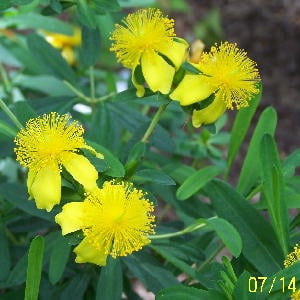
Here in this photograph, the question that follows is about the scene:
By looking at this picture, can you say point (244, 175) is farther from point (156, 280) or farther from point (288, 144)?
point (288, 144)

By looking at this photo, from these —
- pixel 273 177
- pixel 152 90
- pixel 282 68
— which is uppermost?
pixel 282 68

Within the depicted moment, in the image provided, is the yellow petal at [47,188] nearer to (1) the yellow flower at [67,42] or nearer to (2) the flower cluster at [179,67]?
(2) the flower cluster at [179,67]

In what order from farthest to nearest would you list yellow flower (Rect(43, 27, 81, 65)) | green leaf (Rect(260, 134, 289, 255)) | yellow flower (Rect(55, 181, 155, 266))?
1. yellow flower (Rect(43, 27, 81, 65))
2. green leaf (Rect(260, 134, 289, 255))
3. yellow flower (Rect(55, 181, 155, 266))

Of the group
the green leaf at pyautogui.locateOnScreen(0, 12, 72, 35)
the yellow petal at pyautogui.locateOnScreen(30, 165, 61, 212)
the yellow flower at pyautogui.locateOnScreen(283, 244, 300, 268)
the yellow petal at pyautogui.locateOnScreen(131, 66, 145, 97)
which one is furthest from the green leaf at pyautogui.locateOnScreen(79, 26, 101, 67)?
the yellow flower at pyautogui.locateOnScreen(283, 244, 300, 268)

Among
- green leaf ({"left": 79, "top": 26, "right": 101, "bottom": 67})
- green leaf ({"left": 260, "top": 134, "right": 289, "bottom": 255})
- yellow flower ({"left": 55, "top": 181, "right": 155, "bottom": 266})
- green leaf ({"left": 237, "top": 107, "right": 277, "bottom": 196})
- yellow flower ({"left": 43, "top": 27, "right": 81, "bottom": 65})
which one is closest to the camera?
yellow flower ({"left": 55, "top": 181, "right": 155, "bottom": 266})

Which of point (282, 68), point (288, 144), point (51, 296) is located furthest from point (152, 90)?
point (282, 68)

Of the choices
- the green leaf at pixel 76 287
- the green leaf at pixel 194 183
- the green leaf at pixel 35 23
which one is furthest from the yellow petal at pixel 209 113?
the green leaf at pixel 35 23

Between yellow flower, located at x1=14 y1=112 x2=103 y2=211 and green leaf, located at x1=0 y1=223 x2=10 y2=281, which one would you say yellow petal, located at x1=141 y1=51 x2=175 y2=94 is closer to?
yellow flower, located at x1=14 y1=112 x2=103 y2=211
